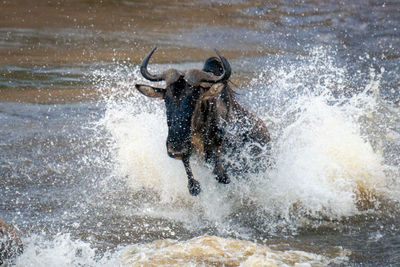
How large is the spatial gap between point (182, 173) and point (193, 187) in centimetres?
70

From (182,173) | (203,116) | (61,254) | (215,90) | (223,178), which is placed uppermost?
(215,90)

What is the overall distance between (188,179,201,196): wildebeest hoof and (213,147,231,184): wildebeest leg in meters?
0.26

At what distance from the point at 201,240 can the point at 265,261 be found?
0.69 m

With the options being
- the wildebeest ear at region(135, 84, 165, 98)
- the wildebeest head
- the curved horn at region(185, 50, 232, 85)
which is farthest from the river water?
the curved horn at region(185, 50, 232, 85)

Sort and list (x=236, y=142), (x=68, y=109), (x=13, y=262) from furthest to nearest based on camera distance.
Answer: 1. (x=68, y=109)
2. (x=236, y=142)
3. (x=13, y=262)

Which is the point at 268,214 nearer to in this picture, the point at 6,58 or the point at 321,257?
the point at 321,257

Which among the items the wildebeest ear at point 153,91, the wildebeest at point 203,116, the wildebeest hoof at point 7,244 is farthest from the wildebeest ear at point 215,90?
the wildebeest hoof at point 7,244

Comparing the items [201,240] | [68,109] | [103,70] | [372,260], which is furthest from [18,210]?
[103,70]

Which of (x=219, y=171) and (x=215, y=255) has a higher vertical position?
(x=219, y=171)

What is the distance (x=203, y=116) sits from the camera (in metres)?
6.95

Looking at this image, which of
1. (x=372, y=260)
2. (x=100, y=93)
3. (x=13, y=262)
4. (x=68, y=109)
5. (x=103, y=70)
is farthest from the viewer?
(x=103, y=70)

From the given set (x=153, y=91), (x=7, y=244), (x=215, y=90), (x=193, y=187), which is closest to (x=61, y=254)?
(x=7, y=244)

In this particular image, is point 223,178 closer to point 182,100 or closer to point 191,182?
point 191,182

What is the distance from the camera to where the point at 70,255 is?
5.65 meters
